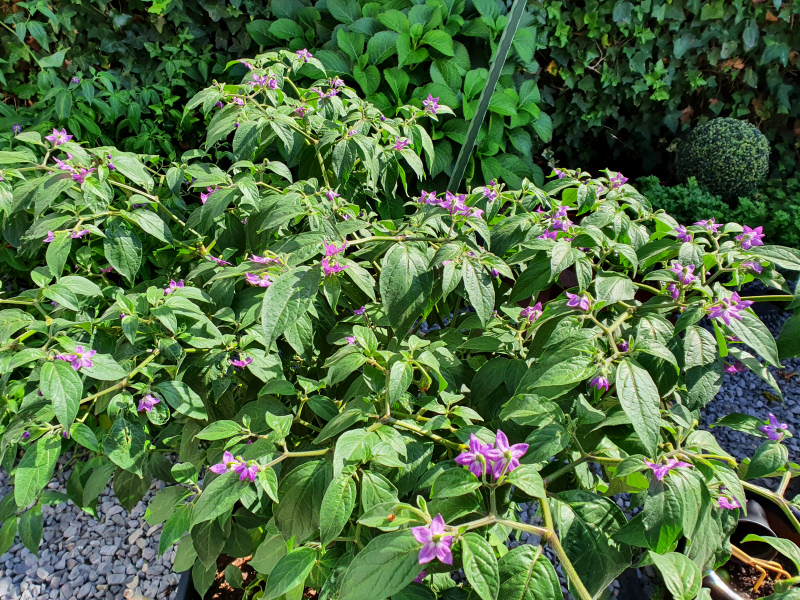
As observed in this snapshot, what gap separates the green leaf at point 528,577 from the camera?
69 centimetres

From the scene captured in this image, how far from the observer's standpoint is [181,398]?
1084 millimetres

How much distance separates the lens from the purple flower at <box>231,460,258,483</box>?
87 centimetres

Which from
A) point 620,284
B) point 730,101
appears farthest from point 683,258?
point 730,101

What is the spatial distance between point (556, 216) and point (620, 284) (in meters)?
0.31

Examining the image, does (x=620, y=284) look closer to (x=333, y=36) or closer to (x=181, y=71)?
(x=333, y=36)

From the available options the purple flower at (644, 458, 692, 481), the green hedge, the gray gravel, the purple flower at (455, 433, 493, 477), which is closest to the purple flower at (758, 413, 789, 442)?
the purple flower at (644, 458, 692, 481)

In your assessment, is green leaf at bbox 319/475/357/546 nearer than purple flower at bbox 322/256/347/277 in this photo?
Yes

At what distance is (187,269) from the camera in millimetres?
1601

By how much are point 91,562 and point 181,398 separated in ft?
4.57

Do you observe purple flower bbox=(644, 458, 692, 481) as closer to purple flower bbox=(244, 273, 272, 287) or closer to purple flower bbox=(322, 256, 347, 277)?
purple flower bbox=(322, 256, 347, 277)

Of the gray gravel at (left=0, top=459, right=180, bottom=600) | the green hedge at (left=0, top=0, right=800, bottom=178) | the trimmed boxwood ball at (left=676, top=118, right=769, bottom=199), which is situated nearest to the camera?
the gray gravel at (left=0, top=459, right=180, bottom=600)

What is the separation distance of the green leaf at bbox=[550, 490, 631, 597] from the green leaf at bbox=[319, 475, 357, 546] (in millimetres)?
307

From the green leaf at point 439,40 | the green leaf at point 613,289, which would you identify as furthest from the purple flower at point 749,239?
the green leaf at point 439,40

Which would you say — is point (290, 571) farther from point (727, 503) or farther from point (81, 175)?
point (81, 175)
